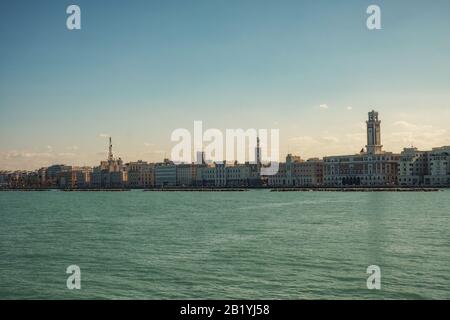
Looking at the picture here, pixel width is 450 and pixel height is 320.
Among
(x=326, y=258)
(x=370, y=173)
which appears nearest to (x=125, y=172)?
(x=370, y=173)

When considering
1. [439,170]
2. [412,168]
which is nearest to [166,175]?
[412,168]

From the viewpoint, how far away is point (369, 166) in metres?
88.0

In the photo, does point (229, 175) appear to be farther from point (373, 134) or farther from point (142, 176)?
point (373, 134)

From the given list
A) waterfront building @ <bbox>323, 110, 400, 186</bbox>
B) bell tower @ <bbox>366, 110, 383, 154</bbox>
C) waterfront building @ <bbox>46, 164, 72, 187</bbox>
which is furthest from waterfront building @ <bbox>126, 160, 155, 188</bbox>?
bell tower @ <bbox>366, 110, 383, 154</bbox>

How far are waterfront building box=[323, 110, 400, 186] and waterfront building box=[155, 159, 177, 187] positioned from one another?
35205mm

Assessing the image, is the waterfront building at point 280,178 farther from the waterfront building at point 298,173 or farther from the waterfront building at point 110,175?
the waterfront building at point 110,175

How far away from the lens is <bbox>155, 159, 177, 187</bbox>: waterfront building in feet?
381

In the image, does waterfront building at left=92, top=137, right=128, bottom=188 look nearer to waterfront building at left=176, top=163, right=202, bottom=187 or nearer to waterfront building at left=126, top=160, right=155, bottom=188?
waterfront building at left=126, top=160, right=155, bottom=188

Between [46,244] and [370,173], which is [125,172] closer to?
[370,173]

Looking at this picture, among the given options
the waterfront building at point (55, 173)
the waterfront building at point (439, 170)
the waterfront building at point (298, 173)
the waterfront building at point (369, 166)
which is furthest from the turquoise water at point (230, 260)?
the waterfront building at point (55, 173)

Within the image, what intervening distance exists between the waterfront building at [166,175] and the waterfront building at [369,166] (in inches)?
1386

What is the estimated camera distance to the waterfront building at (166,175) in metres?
116

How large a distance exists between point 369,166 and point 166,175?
45.6 metres

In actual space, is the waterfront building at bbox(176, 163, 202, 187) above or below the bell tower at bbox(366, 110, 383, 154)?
below
